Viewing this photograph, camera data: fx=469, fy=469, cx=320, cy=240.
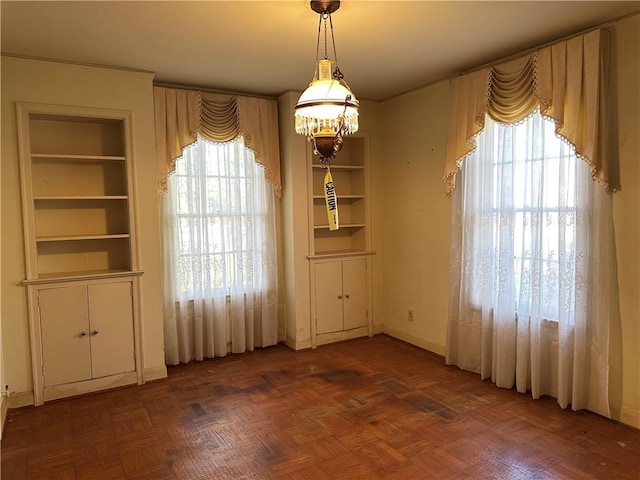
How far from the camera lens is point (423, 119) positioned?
4496mm

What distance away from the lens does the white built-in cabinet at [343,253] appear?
15.8 feet

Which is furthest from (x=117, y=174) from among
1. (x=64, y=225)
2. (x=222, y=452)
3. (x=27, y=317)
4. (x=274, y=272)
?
(x=222, y=452)

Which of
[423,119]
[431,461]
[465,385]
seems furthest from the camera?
[423,119]

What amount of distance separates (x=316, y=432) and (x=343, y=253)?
89.2 inches

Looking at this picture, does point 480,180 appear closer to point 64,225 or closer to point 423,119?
point 423,119

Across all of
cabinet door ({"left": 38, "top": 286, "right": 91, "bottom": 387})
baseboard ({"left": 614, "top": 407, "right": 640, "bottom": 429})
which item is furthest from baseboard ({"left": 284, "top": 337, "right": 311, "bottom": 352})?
baseboard ({"left": 614, "top": 407, "right": 640, "bottom": 429})

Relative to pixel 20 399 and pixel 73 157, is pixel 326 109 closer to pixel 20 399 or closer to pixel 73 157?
pixel 73 157

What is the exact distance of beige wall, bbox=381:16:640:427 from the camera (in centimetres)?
292

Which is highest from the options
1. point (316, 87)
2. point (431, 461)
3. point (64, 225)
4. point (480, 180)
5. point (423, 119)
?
point (423, 119)

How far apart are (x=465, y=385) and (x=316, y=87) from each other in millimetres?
2626

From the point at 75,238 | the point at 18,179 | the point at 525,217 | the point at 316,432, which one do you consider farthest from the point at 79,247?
the point at 525,217

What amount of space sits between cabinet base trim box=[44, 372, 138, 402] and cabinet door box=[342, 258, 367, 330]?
217 cm

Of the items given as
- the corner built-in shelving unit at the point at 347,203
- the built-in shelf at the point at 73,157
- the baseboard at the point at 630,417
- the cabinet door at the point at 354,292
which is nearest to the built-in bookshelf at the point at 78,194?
the built-in shelf at the point at 73,157

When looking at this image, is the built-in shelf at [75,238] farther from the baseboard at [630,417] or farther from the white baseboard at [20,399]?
the baseboard at [630,417]
